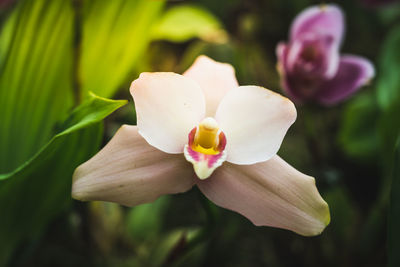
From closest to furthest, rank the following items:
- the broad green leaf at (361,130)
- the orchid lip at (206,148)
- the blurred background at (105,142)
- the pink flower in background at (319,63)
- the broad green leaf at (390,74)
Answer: the orchid lip at (206,148) < the blurred background at (105,142) < the pink flower in background at (319,63) < the broad green leaf at (390,74) < the broad green leaf at (361,130)

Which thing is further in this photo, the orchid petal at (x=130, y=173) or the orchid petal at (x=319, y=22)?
the orchid petal at (x=319, y=22)

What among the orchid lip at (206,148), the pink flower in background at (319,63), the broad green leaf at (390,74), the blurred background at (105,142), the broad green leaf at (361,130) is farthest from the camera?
the broad green leaf at (361,130)

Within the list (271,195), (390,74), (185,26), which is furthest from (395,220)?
(185,26)

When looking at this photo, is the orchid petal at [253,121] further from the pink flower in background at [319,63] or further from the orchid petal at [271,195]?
the pink flower in background at [319,63]

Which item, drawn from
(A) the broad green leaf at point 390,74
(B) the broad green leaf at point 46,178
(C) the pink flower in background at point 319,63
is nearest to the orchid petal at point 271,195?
(B) the broad green leaf at point 46,178

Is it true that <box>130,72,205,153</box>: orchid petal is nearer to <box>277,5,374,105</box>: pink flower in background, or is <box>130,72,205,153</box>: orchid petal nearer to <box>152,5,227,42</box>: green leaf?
<box>277,5,374,105</box>: pink flower in background

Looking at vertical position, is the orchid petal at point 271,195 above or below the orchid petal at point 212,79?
below

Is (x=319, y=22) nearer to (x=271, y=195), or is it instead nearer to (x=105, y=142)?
(x=271, y=195)
